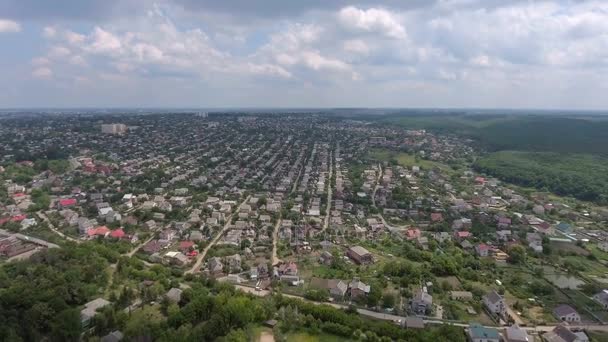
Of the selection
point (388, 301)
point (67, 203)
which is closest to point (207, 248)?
point (388, 301)

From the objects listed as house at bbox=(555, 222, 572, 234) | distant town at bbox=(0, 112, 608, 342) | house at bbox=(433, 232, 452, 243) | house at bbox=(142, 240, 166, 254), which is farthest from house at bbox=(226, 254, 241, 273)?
A: house at bbox=(555, 222, 572, 234)

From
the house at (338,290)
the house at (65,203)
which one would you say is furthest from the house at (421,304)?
the house at (65,203)

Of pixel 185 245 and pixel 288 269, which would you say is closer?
pixel 288 269

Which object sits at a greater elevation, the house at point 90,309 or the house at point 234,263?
the house at point 90,309

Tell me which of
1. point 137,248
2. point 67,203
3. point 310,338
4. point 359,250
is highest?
point 67,203

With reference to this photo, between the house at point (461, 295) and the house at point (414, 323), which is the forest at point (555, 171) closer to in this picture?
the house at point (461, 295)

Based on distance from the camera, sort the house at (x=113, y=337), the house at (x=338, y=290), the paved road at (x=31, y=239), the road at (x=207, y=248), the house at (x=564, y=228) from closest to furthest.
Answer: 1. the house at (x=113, y=337)
2. the house at (x=338, y=290)
3. the road at (x=207, y=248)
4. the paved road at (x=31, y=239)
5. the house at (x=564, y=228)

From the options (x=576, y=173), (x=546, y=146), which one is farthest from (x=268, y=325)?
(x=546, y=146)

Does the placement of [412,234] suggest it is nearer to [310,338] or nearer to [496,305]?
[496,305]
